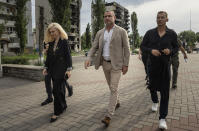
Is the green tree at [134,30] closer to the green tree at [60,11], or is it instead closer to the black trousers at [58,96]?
the green tree at [60,11]

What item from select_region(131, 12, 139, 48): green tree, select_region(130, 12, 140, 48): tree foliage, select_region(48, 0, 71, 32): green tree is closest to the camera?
select_region(48, 0, 71, 32): green tree

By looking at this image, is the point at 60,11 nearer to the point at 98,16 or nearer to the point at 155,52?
the point at 155,52

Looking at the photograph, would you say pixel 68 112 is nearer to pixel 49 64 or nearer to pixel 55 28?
pixel 49 64

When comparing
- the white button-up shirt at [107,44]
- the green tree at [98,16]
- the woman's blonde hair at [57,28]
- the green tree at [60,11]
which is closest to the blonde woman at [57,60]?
the woman's blonde hair at [57,28]

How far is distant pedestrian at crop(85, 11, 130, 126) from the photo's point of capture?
3381mm

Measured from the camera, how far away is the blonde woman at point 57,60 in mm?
3594

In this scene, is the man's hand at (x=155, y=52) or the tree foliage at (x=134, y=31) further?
the tree foliage at (x=134, y=31)

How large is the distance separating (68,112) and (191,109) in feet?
8.89

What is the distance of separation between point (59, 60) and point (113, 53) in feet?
3.57

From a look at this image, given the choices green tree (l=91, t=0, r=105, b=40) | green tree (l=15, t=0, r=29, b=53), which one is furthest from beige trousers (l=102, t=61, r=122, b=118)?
green tree (l=91, t=0, r=105, b=40)

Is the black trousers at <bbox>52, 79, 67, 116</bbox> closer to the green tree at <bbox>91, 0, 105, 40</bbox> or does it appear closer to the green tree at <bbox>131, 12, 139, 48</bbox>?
the green tree at <bbox>91, 0, 105, 40</bbox>

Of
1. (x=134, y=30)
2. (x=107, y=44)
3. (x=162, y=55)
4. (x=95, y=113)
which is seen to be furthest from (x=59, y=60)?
(x=134, y=30)

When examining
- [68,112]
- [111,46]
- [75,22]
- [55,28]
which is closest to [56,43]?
[55,28]

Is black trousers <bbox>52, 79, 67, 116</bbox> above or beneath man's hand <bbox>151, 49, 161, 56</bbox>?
beneath
